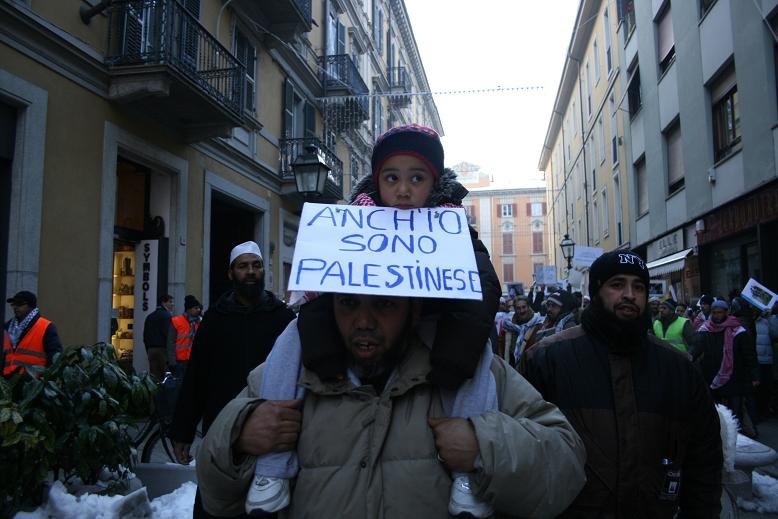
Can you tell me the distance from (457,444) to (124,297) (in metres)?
10.8

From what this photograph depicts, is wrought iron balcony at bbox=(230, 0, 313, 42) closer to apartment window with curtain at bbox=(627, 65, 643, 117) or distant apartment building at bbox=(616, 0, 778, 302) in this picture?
distant apartment building at bbox=(616, 0, 778, 302)

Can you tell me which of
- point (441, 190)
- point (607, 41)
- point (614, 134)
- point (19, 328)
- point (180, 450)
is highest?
point (607, 41)

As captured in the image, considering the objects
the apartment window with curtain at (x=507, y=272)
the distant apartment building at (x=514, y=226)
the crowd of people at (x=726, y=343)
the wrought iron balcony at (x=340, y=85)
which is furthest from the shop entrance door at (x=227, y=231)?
the apartment window with curtain at (x=507, y=272)

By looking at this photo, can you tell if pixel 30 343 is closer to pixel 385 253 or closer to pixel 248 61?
pixel 385 253

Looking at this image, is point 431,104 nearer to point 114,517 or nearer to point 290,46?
point 290,46

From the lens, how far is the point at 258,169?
14.3 meters

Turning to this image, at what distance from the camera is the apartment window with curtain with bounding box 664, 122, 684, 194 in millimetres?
15695

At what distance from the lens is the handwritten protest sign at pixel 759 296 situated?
805 cm

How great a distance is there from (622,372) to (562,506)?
1097 millimetres

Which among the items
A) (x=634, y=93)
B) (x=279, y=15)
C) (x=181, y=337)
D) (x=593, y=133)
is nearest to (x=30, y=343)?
(x=181, y=337)

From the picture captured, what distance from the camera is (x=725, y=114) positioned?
496 inches

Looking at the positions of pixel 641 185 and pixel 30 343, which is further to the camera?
pixel 641 185

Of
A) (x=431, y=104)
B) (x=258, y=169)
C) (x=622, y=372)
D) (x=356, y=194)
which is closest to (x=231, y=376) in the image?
(x=356, y=194)

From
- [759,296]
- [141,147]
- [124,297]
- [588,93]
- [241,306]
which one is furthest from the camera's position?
[588,93]
